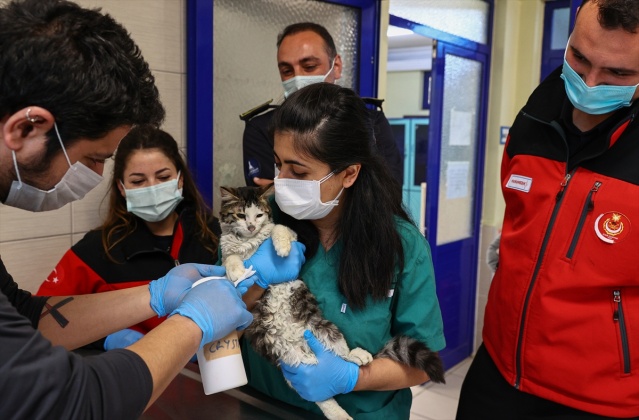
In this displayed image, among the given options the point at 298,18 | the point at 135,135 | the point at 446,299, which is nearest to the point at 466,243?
the point at 446,299

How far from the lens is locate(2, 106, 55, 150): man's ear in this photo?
3.09 feet

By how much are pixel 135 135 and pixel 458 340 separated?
3.58m

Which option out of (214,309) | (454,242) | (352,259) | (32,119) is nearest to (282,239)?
(352,259)

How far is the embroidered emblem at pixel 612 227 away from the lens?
4.78 feet

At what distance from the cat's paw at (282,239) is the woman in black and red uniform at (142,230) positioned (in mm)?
733

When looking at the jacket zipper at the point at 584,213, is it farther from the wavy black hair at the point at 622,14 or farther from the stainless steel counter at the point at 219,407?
the stainless steel counter at the point at 219,407

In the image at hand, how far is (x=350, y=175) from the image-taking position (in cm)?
151

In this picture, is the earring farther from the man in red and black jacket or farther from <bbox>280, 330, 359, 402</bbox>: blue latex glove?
the man in red and black jacket

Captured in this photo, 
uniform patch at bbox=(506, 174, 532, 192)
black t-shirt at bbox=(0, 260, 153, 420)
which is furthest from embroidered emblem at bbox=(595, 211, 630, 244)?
black t-shirt at bbox=(0, 260, 153, 420)

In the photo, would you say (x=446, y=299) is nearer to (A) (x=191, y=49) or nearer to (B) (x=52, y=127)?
(A) (x=191, y=49)

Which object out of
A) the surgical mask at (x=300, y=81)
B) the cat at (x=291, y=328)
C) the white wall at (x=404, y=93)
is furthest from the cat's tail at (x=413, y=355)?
the white wall at (x=404, y=93)

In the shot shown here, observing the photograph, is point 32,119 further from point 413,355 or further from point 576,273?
point 576,273

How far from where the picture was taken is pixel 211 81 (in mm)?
2525

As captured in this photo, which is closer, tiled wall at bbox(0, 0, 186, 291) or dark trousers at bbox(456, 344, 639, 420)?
dark trousers at bbox(456, 344, 639, 420)
